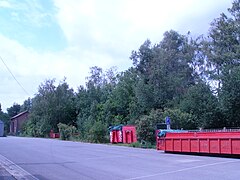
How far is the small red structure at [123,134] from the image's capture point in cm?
4381

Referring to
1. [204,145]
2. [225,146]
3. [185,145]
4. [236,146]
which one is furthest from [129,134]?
[236,146]

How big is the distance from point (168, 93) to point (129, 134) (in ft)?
41.4

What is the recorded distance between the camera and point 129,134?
44312 mm

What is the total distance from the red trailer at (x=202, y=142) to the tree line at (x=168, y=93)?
10.0 metres

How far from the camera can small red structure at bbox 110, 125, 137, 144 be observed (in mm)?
43812

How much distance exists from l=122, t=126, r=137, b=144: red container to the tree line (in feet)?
3.89

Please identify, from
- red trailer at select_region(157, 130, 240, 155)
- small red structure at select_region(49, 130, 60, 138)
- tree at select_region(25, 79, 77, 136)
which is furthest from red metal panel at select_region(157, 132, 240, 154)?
tree at select_region(25, 79, 77, 136)

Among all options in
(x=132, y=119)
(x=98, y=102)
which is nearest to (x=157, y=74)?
(x=132, y=119)

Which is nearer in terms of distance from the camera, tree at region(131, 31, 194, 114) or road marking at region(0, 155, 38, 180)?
road marking at region(0, 155, 38, 180)

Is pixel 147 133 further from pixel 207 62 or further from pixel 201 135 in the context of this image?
pixel 207 62

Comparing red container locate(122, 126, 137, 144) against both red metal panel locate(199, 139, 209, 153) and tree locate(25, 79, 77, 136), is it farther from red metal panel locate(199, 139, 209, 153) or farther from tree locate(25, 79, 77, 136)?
tree locate(25, 79, 77, 136)

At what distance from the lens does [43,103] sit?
3452 inches

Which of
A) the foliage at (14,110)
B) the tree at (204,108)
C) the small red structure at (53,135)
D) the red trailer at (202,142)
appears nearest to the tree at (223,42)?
the tree at (204,108)

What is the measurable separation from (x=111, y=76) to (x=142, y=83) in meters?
39.9
